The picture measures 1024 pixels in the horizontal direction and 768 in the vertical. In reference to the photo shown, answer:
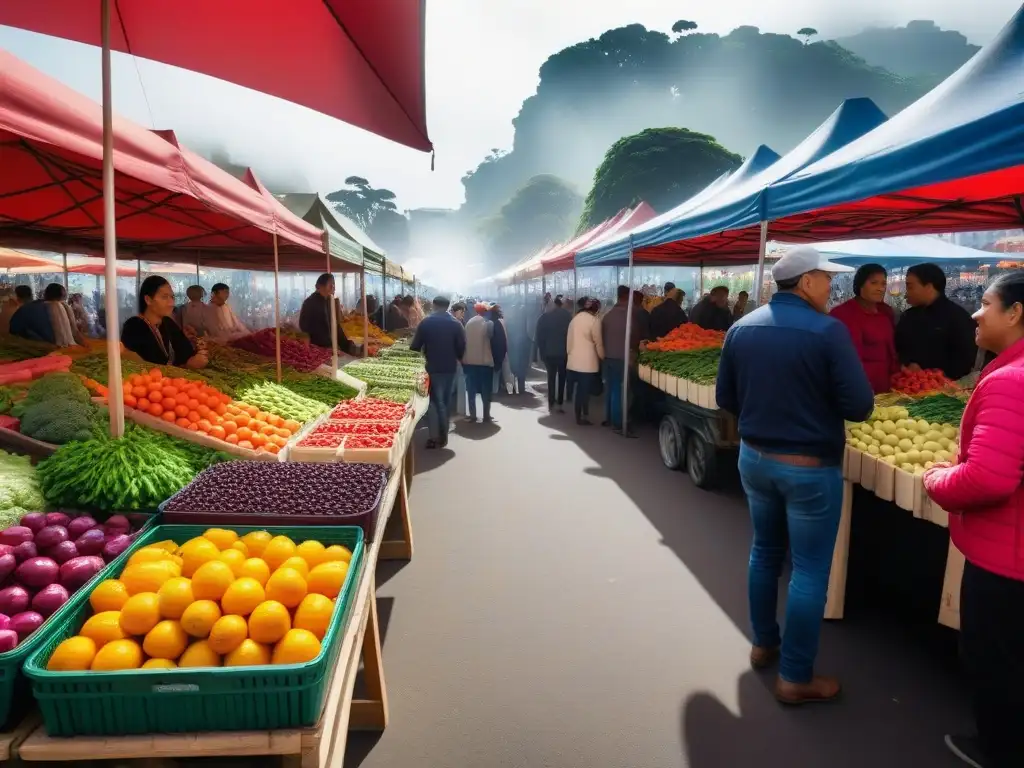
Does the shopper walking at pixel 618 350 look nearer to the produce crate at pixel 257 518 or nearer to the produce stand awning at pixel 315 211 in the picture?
the produce stand awning at pixel 315 211

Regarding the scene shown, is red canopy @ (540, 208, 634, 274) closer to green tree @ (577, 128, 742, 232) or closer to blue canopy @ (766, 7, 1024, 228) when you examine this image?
blue canopy @ (766, 7, 1024, 228)

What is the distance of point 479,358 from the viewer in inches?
381

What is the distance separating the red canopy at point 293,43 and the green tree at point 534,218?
3651 inches

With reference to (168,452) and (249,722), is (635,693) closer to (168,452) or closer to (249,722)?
(249,722)

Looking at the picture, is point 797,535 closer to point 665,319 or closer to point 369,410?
point 369,410

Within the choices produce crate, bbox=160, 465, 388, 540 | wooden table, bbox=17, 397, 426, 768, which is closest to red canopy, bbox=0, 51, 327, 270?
produce crate, bbox=160, 465, 388, 540

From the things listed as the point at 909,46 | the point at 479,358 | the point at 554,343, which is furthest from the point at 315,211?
the point at 909,46

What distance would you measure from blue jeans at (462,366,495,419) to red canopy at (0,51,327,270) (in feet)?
11.5

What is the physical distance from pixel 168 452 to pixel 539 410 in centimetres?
830

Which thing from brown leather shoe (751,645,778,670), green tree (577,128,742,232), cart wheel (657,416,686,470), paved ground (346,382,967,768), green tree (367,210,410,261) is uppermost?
green tree (367,210,410,261)

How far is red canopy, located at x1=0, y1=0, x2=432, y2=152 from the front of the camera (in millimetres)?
3256

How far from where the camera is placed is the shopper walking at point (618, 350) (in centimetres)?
905

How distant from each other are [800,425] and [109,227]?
3.34 m

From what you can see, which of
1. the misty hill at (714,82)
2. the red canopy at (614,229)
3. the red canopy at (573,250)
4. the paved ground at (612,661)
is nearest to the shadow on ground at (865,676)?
the paved ground at (612,661)
